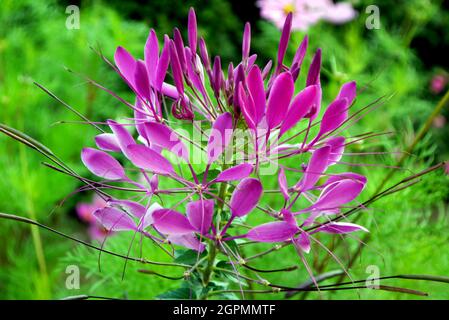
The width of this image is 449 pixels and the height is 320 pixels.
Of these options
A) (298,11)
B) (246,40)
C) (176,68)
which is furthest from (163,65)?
(298,11)

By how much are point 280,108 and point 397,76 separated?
1144 millimetres

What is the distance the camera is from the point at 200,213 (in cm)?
45

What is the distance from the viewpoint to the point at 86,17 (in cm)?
179

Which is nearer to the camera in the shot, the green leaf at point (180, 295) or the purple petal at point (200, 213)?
the purple petal at point (200, 213)

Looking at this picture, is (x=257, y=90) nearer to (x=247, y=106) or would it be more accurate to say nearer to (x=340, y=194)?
(x=247, y=106)

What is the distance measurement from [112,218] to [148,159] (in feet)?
0.30

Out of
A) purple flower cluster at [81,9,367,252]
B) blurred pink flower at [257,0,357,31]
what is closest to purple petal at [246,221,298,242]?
purple flower cluster at [81,9,367,252]

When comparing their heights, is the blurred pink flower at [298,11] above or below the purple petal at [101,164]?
above

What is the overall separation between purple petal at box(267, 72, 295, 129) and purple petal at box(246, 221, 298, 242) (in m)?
0.09

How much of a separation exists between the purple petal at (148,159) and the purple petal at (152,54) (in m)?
Result: 0.09

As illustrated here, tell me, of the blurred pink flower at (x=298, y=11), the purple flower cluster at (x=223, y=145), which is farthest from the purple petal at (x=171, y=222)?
the blurred pink flower at (x=298, y=11)

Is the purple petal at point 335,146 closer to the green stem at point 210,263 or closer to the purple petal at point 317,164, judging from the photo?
the purple petal at point 317,164

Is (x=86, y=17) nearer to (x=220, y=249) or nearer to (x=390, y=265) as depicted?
(x=390, y=265)

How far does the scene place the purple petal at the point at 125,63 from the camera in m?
0.49
